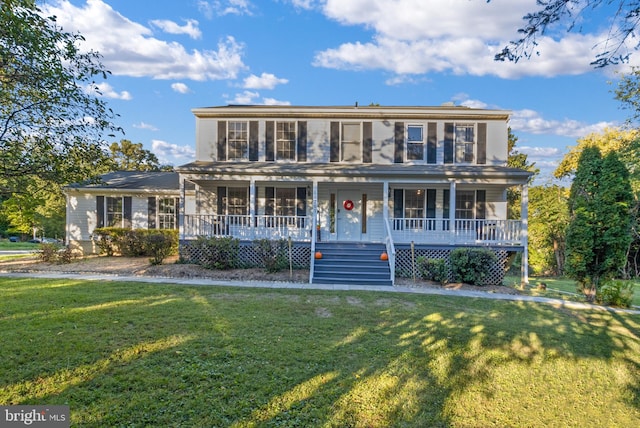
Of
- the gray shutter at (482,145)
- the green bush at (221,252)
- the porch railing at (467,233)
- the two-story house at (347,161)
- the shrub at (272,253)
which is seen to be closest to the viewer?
the shrub at (272,253)

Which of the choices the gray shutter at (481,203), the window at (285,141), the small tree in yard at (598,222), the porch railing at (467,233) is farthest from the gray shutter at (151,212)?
the small tree in yard at (598,222)

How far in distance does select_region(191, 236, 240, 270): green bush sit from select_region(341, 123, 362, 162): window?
5.88 meters

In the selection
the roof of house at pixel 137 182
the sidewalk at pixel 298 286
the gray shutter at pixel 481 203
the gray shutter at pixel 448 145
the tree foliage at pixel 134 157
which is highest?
the tree foliage at pixel 134 157

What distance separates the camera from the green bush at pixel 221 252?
1099cm

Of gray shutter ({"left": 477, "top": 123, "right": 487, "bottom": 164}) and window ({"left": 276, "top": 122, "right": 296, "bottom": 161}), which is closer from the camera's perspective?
gray shutter ({"left": 477, "top": 123, "right": 487, "bottom": 164})

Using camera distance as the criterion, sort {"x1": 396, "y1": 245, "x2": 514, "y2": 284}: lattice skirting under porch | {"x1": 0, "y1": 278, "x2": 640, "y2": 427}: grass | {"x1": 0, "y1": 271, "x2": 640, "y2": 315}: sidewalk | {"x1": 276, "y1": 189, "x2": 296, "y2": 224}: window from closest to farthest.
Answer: {"x1": 0, "y1": 278, "x2": 640, "y2": 427}: grass, {"x1": 0, "y1": 271, "x2": 640, "y2": 315}: sidewalk, {"x1": 396, "y1": 245, "x2": 514, "y2": 284}: lattice skirting under porch, {"x1": 276, "y1": 189, "x2": 296, "y2": 224}: window

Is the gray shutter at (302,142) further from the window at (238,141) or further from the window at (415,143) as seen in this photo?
the window at (415,143)

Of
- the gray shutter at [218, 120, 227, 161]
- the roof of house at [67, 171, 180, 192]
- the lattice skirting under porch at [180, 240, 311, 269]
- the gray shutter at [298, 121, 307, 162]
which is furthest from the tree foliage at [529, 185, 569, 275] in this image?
the roof of house at [67, 171, 180, 192]

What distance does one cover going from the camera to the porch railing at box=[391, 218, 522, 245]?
11641 mm

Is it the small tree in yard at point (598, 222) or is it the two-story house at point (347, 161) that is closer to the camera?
the small tree in yard at point (598, 222)

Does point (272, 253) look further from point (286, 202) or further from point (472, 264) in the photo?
point (472, 264)

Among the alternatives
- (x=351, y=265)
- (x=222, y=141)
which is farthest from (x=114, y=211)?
(x=351, y=265)

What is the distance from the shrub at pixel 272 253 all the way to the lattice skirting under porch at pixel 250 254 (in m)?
0.32

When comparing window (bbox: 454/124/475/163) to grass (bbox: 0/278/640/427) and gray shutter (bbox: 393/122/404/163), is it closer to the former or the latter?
gray shutter (bbox: 393/122/404/163)
